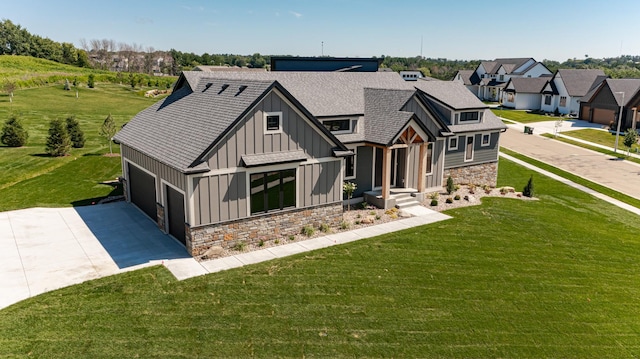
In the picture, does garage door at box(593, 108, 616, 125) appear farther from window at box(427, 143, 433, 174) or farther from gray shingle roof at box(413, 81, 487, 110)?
window at box(427, 143, 433, 174)

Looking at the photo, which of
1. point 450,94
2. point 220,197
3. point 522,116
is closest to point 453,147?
point 450,94

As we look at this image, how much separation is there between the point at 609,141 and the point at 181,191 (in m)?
50.7

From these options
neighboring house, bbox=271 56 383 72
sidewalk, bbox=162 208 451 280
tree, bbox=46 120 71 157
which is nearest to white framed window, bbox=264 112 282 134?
sidewalk, bbox=162 208 451 280

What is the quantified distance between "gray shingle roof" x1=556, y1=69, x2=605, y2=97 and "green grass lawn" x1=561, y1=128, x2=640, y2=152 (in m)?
14.3

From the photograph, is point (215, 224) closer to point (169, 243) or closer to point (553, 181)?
point (169, 243)

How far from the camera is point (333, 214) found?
66.9 feet

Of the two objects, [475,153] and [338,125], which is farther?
[475,153]

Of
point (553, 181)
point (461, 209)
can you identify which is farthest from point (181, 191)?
point (553, 181)

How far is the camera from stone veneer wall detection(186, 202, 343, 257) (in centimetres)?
1683

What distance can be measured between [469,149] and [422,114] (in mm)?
5663

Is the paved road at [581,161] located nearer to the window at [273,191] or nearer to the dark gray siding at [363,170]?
the dark gray siding at [363,170]

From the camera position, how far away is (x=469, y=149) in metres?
29.0

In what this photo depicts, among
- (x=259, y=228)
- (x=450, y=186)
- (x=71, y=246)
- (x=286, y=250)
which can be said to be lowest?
(x=286, y=250)

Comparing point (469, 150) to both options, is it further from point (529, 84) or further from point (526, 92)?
point (529, 84)
